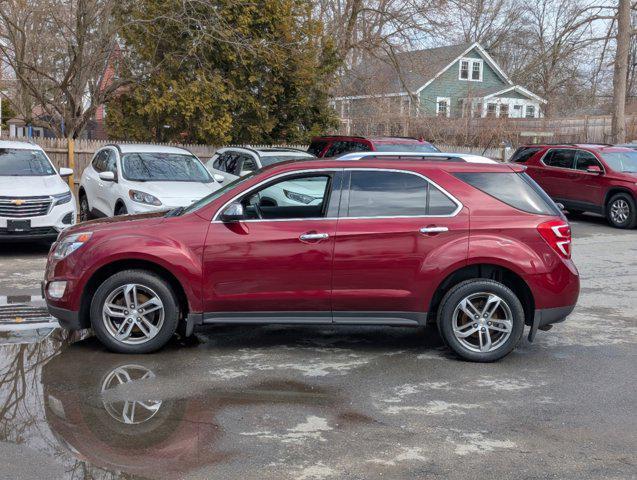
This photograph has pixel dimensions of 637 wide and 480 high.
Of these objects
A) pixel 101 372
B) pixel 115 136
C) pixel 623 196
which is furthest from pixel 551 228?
pixel 115 136

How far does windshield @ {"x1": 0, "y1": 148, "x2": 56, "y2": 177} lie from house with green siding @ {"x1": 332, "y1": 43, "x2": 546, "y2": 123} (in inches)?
756

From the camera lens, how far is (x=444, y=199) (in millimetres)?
6613

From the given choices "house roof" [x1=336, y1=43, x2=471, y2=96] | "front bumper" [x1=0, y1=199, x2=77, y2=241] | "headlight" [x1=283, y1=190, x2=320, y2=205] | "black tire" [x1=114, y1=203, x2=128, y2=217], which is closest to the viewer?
"headlight" [x1=283, y1=190, x2=320, y2=205]

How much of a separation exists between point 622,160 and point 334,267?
13158 mm

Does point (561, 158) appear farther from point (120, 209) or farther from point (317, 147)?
point (120, 209)

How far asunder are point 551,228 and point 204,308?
10.1 ft

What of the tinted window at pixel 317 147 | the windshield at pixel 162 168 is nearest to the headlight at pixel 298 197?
Answer: the windshield at pixel 162 168

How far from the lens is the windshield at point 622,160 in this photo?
17.2 metres

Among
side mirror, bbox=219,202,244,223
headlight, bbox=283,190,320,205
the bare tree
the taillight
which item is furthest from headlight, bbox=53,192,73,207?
the taillight

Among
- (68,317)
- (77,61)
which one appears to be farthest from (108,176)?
(77,61)

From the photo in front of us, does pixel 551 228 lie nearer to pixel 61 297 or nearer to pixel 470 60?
pixel 61 297

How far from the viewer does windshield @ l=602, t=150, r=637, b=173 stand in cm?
1719

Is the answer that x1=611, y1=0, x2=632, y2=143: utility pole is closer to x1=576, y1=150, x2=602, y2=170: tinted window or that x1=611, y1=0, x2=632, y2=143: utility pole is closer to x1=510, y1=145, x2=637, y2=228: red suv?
x1=510, y1=145, x2=637, y2=228: red suv

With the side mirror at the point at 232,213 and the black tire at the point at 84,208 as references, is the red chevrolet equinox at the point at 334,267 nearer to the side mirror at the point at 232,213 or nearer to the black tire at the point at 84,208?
the side mirror at the point at 232,213
